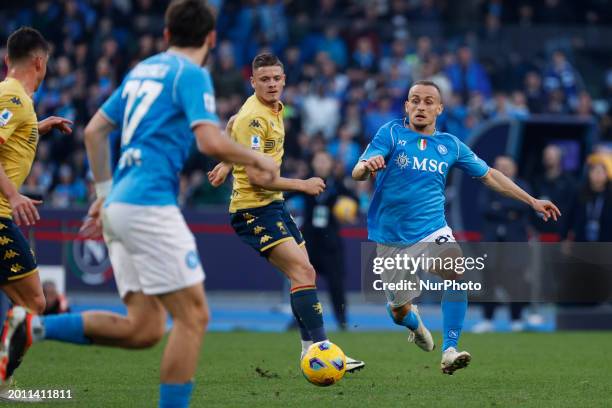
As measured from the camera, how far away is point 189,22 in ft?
20.9

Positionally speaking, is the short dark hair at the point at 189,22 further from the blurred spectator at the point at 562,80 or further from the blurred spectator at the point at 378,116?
the blurred spectator at the point at 562,80

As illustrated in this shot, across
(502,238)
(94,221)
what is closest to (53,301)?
(502,238)

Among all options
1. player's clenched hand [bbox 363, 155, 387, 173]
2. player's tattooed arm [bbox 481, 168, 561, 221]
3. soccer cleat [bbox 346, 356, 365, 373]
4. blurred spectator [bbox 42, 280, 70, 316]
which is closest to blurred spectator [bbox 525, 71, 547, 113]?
blurred spectator [bbox 42, 280, 70, 316]

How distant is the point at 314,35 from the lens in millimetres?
24109

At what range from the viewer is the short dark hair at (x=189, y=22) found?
6359 mm

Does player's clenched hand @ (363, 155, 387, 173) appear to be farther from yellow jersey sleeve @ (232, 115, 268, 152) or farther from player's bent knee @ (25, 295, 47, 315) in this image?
player's bent knee @ (25, 295, 47, 315)

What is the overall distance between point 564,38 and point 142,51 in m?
10.4

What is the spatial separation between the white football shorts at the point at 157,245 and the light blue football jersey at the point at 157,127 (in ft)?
0.24

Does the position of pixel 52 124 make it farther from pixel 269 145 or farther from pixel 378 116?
pixel 378 116

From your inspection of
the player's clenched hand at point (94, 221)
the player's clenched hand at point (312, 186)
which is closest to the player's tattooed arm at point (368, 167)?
the player's clenched hand at point (312, 186)

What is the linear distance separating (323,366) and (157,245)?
2802 millimetres

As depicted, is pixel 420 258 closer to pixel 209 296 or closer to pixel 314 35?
pixel 209 296

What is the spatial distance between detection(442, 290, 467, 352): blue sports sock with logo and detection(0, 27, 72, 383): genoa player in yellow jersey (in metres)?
3.34

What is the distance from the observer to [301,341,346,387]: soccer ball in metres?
8.61
